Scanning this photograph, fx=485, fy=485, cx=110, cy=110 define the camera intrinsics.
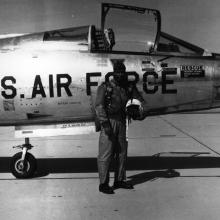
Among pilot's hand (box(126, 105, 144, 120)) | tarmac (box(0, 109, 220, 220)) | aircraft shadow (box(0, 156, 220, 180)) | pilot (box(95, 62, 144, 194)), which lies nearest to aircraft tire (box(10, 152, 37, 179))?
tarmac (box(0, 109, 220, 220))

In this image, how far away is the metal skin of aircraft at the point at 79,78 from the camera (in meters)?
6.53

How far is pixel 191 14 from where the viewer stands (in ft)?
62.0

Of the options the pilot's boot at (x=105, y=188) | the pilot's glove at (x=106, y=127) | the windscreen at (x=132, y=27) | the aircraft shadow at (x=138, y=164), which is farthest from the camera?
the aircraft shadow at (x=138, y=164)

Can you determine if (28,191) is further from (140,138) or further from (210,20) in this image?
(210,20)

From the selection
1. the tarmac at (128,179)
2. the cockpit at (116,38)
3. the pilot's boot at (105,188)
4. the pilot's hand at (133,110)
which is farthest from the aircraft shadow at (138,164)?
the cockpit at (116,38)

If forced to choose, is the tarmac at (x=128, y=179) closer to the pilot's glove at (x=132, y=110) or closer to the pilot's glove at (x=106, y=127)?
the pilot's glove at (x=106, y=127)

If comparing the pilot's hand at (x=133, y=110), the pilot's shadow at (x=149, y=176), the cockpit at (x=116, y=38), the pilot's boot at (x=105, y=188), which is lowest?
the pilot's shadow at (x=149, y=176)

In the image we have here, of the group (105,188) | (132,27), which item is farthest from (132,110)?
(132,27)

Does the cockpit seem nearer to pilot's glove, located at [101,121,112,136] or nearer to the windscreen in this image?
the windscreen

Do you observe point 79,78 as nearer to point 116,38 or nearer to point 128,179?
point 116,38

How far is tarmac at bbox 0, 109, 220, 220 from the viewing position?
5.12 m

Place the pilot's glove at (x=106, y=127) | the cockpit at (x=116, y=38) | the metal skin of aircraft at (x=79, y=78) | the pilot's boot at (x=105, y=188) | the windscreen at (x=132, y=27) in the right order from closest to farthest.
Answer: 1. the pilot's glove at (x=106, y=127)
2. the pilot's boot at (x=105, y=188)
3. the metal skin of aircraft at (x=79, y=78)
4. the cockpit at (x=116, y=38)
5. the windscreen at (x=132, y=27)

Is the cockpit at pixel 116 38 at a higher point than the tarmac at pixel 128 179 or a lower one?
higher

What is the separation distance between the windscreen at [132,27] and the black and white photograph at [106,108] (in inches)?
0.6
